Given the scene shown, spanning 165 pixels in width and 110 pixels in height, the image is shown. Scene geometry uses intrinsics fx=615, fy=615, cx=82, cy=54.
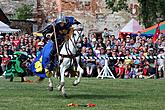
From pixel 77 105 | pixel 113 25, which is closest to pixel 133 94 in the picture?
pixel 77 105

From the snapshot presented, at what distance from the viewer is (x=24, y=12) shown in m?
48.8

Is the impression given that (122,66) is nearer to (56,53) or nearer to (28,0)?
(56,53)

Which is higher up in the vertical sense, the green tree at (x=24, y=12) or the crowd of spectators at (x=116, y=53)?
the green tree at (x=24, y=12)

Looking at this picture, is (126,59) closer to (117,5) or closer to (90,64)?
(90,64)

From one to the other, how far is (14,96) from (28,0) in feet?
118

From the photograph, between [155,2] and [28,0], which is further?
[28,0]

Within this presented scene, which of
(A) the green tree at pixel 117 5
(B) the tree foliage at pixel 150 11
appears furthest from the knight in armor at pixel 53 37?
(B) the tree foliage at pixel 150 11

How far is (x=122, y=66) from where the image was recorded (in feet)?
95.0

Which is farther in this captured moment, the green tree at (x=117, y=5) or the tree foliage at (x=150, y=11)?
the tree foliage at (x=150, y=11)

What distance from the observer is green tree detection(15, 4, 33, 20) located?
48.6 metres

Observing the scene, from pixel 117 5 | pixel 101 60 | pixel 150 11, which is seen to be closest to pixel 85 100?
pixel 101 60

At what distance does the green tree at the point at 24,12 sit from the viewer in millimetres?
48625

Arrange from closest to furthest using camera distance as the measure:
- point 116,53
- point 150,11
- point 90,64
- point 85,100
A: 1. point 85,100
2. point 90,64
3. point 116,53
4. point 150,11

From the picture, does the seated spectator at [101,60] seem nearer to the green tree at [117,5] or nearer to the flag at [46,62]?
the flag at [46,62]
